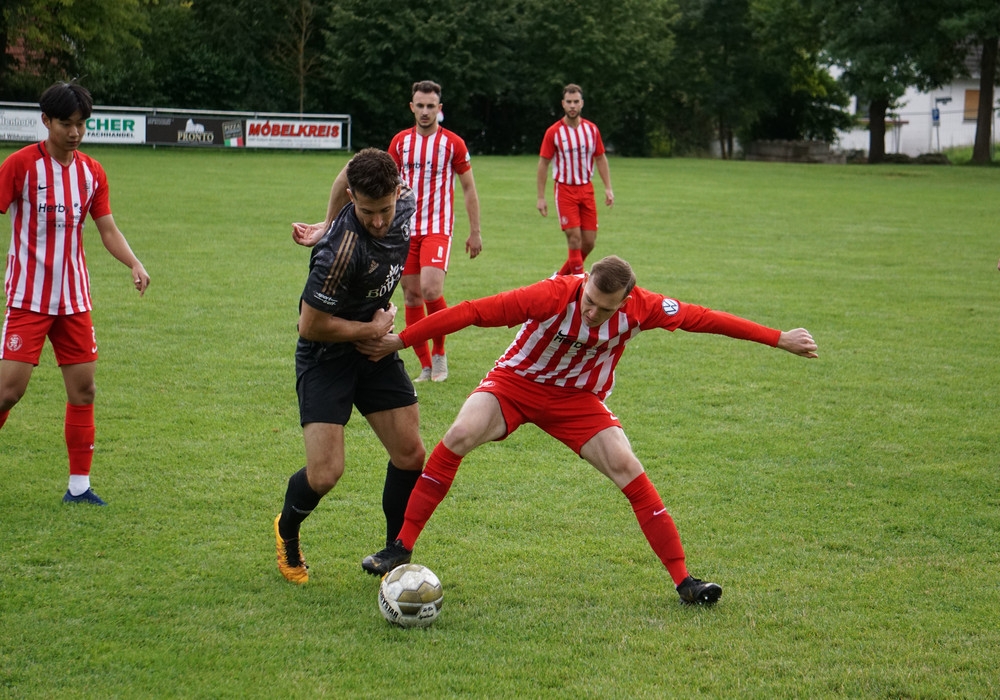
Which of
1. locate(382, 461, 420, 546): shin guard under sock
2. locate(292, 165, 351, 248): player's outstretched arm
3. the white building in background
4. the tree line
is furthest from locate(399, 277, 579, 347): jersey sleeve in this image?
the white building in background

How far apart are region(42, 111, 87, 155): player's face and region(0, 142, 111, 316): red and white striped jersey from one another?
149 millimetres

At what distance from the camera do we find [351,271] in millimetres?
4438

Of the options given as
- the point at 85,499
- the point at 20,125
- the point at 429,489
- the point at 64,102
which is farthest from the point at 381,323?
the point at 20,125

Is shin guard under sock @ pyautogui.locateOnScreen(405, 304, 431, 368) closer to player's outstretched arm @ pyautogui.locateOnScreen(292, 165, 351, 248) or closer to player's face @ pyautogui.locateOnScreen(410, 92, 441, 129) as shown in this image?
player's face @ pyautogui.locateOnScreen(410, 92, 441, 129)

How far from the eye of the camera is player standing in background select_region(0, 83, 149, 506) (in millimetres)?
5488

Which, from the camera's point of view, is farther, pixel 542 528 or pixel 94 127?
pixel 94 127

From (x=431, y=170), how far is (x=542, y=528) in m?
4.21

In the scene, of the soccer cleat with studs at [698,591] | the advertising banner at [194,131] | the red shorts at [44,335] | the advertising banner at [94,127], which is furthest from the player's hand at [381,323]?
the advertising banner at [194,131]

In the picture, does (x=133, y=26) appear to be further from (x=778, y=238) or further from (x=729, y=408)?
(x=729, y=408)

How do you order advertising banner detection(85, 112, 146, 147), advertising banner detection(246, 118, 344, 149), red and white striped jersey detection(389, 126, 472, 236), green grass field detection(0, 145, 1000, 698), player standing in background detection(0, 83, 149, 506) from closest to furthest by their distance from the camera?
green grass field detection(0, 145, 1000, 698) → player standing in background detection(0, 83, 149, 506) → red and white striped jersey detection(389, 126, 472, 236) → advertising banner detection(85, 112, 146, 147) → advertising banner detection(246, 118, 344, 149)

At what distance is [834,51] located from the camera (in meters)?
39.9

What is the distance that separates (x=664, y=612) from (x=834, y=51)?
39.5m

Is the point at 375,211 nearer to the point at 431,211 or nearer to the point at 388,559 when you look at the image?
the point at 388,559

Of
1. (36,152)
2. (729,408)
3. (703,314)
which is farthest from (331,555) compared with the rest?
(729,408)
